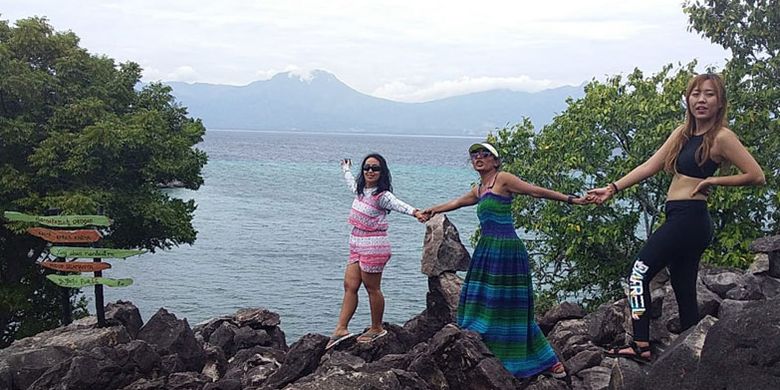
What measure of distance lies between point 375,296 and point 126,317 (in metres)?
5.54

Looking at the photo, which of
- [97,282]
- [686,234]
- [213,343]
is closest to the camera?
[686,234]

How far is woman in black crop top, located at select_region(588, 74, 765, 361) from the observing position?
27.2 feet

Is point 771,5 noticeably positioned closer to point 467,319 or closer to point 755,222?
point 755,222

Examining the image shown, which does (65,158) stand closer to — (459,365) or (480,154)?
(480,154)

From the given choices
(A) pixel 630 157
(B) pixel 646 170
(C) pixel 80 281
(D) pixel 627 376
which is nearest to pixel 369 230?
(B) pixel 646 170

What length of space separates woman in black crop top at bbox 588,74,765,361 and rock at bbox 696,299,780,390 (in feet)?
5.11

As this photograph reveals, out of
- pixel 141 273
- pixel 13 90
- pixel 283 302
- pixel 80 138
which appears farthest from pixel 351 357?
pixel 141 273

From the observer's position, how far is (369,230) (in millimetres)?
11281

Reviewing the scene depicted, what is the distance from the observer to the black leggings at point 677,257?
8.55 metres

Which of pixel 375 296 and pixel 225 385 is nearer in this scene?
pixel 225 385

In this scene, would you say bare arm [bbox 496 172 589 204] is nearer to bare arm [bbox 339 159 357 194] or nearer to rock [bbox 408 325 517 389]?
rock [bbox 408 325 517 389]

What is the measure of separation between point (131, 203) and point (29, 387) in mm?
10237

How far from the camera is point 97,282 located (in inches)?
518

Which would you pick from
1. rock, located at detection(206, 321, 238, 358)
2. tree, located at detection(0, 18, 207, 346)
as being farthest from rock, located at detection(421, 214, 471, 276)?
tree, located at detection(0, 18, 207, 346)
